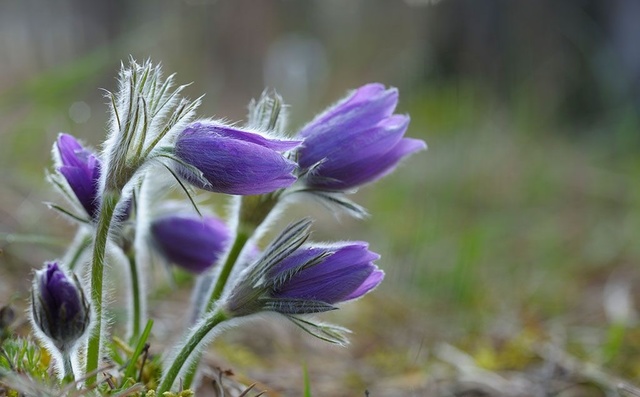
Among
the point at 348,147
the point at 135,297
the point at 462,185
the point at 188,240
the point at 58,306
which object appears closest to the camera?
the point at 58,306

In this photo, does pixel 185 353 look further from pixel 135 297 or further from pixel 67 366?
pixel 135 297

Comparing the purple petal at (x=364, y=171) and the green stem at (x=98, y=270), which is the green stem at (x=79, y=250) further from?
the purple petal at (x=364, y=171)

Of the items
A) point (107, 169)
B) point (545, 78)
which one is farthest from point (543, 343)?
point (545, 78)

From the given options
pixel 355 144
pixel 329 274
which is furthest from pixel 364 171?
pixel 329 274

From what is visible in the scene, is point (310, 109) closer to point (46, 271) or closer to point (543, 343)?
point (543, 343)

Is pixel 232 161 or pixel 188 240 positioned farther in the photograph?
pixel 188 240

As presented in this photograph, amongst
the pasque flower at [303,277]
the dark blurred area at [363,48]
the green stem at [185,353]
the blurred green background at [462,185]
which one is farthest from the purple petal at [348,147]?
the dark blurred area at [363,48]
